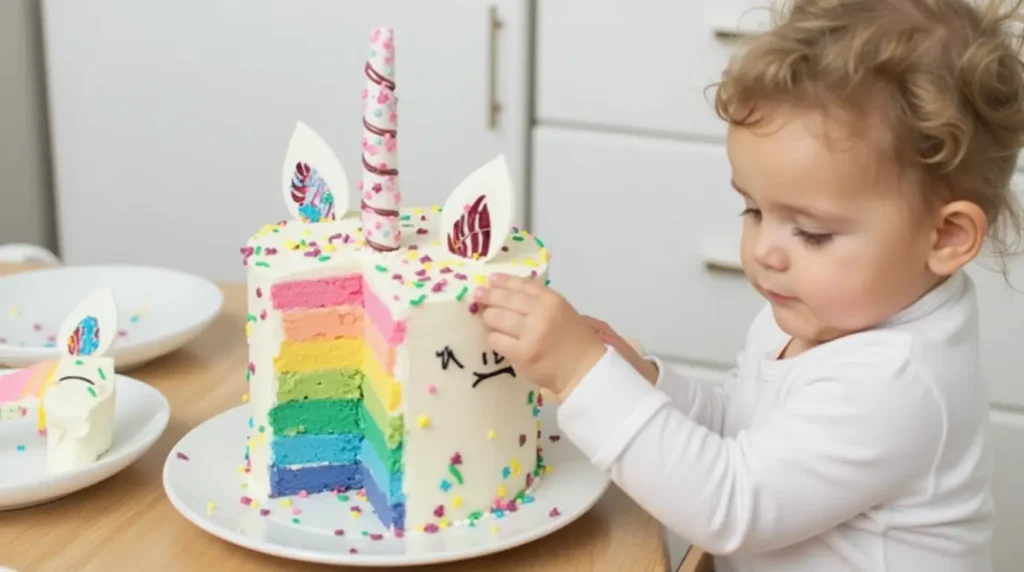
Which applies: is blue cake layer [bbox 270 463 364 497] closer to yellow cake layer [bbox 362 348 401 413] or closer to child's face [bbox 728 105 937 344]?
yellow cake layer [bbox 362 348 401 413]

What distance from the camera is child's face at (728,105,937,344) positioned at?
2.80 feet

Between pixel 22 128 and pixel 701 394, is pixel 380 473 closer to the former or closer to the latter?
pixel 701 394

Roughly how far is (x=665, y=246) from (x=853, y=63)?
1066 mm

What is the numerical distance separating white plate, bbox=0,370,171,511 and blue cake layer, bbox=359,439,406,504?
17cm

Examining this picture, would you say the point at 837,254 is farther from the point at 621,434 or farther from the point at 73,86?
the point at 73,86

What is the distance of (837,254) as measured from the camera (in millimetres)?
877

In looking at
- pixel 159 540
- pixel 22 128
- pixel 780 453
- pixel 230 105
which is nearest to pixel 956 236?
pixel 780 453

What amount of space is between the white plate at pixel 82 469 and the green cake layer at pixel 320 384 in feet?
0.44

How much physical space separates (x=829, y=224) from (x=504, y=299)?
0.22 m

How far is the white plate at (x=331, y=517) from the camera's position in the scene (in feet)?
2.87

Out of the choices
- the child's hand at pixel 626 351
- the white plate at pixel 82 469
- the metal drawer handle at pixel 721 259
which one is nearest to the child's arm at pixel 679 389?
the child's hand at pixel 626 351

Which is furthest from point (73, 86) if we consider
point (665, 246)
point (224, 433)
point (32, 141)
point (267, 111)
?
point (224, 433)

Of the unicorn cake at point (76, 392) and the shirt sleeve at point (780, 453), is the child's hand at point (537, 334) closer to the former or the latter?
the shirt sleeve at point (780, 453)

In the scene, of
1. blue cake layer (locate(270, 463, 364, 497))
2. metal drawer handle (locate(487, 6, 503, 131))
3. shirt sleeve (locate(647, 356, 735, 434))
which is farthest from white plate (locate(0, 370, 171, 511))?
metal drawer handle (locate(487, 6, 503, 131))
